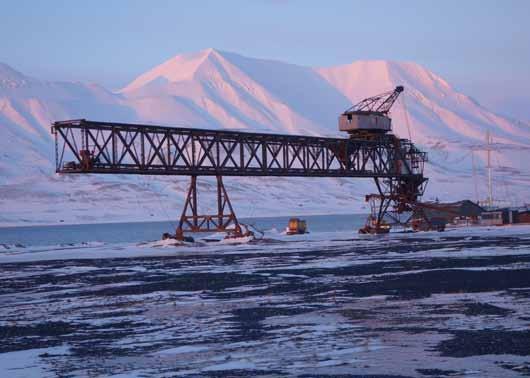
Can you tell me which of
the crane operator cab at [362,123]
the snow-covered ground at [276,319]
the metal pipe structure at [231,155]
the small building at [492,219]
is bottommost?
the snow-covered ground at [276,319]

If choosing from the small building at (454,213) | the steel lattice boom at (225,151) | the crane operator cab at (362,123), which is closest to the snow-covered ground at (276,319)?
the steel lattice boom at (225,151)

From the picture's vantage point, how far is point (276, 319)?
76.1 feet

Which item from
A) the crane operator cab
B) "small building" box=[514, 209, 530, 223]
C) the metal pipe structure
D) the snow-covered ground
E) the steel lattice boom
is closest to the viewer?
the snow-covered ground

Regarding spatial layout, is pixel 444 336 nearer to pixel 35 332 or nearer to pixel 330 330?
pixel 330 330

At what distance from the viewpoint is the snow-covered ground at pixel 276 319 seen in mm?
17219

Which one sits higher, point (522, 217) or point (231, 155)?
point (231, 155)

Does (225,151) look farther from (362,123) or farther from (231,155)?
(362,123)

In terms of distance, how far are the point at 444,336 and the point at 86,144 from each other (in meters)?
46.4

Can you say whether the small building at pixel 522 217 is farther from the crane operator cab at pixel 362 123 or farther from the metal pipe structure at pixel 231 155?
the crane operator cab at pixel 362 123

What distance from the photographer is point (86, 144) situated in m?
62.9

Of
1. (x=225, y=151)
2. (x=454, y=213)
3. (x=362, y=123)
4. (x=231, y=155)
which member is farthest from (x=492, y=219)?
(x=225, y=151)

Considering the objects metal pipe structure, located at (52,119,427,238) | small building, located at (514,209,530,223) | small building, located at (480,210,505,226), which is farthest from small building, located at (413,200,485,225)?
metal pipe structure, located at (52,119,427,238)

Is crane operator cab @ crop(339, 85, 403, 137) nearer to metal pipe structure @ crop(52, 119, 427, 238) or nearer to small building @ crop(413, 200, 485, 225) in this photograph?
metal pipe structure @ crop(52, 119, 427, 238)

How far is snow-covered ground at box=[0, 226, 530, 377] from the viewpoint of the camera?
678 inches
